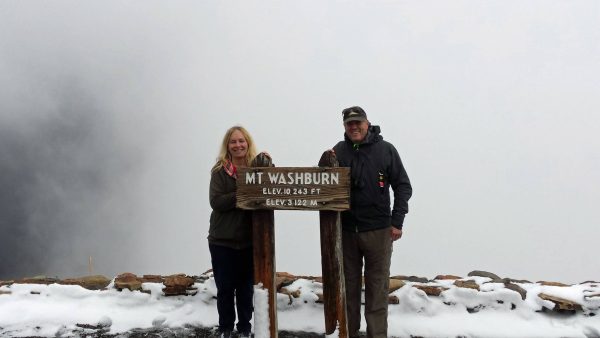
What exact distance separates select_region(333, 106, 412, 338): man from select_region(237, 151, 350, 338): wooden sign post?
0.91 ft

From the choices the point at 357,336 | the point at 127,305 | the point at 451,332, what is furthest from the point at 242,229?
the point at 451,332

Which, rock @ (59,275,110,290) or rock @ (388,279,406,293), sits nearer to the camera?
rock @ (388,279,406,293)

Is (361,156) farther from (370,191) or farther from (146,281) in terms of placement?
(146,281)

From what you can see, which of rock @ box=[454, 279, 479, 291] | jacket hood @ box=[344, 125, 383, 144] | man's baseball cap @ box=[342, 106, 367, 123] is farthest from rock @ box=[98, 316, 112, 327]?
rock @ box=[454, 279, 479, 291]

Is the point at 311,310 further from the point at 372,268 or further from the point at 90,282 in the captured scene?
the point at 90,282

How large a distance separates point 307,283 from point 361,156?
246 cm

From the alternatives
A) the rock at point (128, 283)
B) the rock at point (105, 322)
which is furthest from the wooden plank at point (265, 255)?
the rock at point (128, 283)

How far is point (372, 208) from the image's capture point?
4875mm

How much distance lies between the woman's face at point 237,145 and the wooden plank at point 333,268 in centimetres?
93

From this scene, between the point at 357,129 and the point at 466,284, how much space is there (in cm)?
317

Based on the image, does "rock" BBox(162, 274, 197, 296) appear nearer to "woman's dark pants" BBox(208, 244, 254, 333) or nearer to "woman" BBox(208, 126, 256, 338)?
"woman's dark pants" BBox(208, 244, 254, 333)

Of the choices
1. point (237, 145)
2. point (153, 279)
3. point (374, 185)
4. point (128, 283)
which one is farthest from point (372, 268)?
point (128, 283)

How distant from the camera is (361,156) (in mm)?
4934

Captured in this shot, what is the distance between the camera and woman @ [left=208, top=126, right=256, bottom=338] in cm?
493
